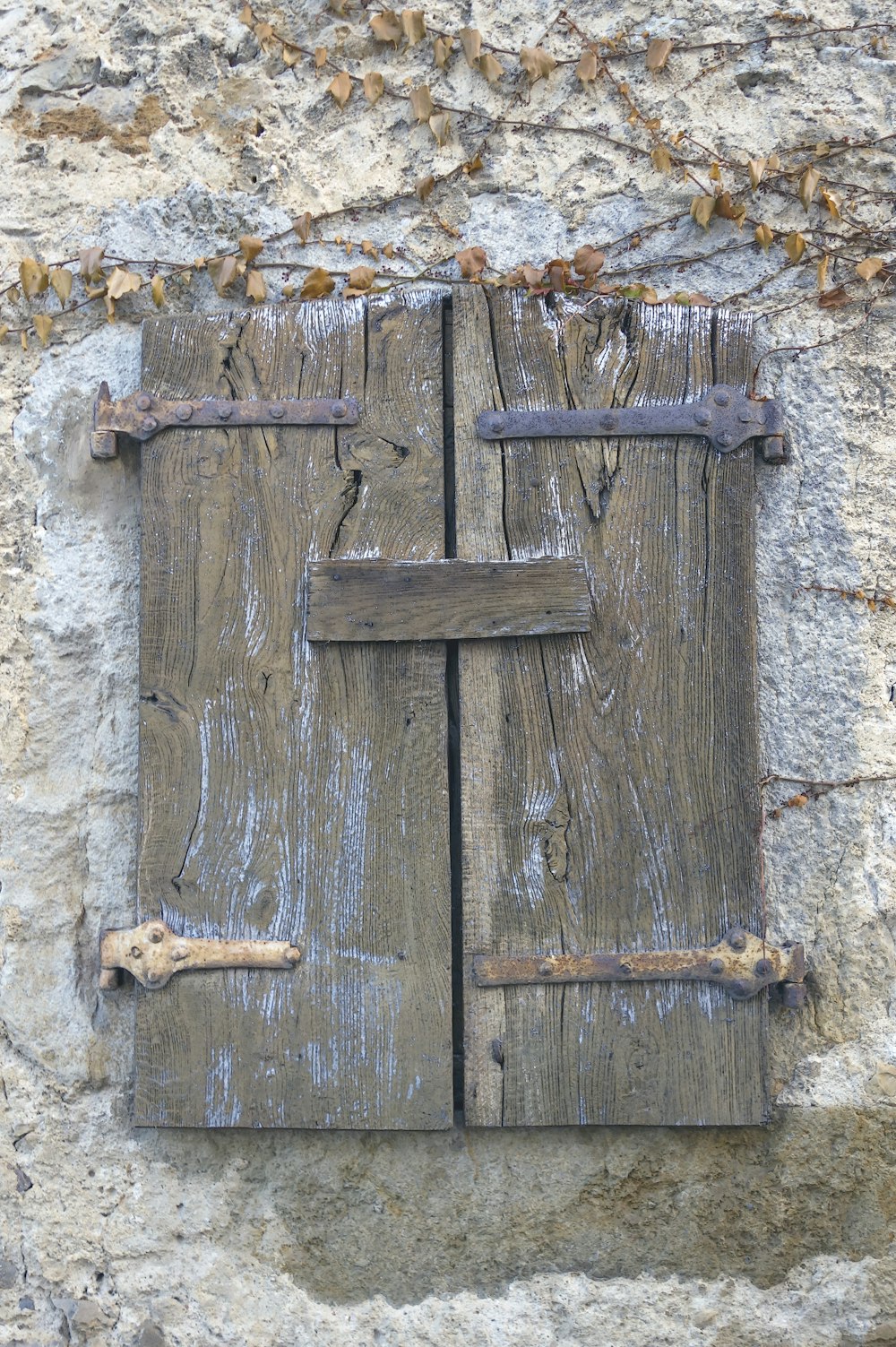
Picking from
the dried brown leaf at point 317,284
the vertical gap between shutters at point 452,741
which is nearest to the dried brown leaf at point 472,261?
the vertical gap between shutters at point 452,741

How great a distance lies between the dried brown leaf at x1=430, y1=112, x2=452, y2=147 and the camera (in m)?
2.41

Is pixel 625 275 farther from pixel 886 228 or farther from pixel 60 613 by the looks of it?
pixel 60 613

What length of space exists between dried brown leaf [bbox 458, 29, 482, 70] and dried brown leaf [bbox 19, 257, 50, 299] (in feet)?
3.07

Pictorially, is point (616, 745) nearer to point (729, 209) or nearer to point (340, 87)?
point (729, 209)

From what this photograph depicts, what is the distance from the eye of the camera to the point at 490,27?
245 centimetres

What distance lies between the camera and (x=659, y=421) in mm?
2180

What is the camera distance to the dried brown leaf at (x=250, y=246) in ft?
7.78

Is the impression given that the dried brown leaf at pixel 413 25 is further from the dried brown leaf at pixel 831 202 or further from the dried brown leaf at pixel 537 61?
the dried brown leaf at pixel 831 202

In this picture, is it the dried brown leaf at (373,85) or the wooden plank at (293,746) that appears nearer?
the wooden plank at (293,746)

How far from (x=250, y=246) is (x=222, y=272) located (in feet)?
0.24

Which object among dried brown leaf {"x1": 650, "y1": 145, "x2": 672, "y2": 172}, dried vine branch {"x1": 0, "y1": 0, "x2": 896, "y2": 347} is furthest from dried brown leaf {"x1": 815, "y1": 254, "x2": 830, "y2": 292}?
dried brown leaf {"x1": 650, "y1": 145, "x2": 672, "y2": 172}

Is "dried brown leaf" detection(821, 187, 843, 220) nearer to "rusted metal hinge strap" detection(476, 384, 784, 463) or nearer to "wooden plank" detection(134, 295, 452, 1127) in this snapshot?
"rusted metal hinge strap" detection(476, 384, 784, 463)

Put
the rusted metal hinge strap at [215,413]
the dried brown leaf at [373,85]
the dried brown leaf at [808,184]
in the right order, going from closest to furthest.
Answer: the rusted metal hinge strap at [215,413]
the dried brown leaf at [808,184]
the dried brown leaf at [373,85]

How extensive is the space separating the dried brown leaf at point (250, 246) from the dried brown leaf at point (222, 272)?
0.09ft
